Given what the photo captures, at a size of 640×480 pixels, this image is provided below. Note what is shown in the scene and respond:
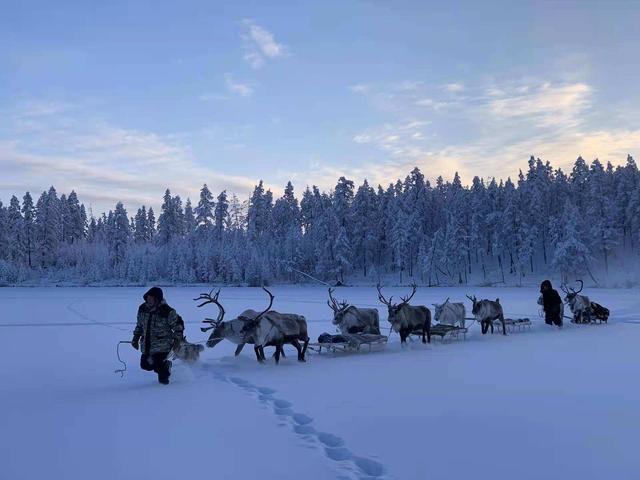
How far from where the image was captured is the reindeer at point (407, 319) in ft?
48.2

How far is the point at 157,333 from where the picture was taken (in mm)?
9484

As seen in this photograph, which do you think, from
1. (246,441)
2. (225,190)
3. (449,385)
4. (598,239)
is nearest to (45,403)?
(246,441)

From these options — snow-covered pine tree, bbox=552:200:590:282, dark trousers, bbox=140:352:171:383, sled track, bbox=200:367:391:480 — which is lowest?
sled track, bbox=200:367:391:480

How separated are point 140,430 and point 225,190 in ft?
332

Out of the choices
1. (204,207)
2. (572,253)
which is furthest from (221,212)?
(572,253)

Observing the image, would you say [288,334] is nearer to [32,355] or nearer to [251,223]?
[32,355]

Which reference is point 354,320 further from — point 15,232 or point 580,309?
point 15,232

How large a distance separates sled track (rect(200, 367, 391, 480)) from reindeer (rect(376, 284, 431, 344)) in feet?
21.2

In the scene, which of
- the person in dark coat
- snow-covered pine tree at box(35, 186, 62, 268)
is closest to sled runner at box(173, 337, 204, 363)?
the person in dark coat

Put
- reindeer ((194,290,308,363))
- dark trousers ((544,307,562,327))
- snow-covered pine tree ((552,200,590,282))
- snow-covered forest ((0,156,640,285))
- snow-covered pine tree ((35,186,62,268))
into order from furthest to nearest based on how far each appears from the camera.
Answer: snow-covered pine tree ((35,186,62,268))
snow-covered forest ((0,156,640,285))
snow-covered pine tree ((552,200,590,282))
dark trousers ((544,307,562,327))
reindeer ((194,290,308,363))

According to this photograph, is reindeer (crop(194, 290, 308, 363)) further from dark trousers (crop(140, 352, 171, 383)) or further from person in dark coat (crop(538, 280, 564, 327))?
person in dark coat (crop(538, 280, 564, 327))

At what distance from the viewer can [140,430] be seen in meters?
6.34

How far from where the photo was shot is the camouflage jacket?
9438 millimetres

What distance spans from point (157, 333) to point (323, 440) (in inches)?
183
